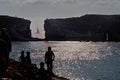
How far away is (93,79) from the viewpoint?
55062 millimetres

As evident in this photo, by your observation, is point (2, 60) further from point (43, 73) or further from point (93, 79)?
point (93, 79)

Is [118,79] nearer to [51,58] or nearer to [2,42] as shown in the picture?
[51,58]

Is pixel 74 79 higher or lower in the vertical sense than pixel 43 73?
lower

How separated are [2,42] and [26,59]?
26.4 metres

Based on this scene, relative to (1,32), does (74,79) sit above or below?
below

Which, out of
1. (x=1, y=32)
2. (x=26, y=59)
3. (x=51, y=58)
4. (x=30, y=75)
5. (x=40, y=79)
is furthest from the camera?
(x=26, y=59)

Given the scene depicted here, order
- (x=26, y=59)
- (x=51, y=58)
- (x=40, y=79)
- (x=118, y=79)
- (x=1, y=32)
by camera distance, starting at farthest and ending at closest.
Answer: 1. (x=118, y=79)
2. (x=26, y=59)
3. (x=51, y=58)
4. (x=40, y=79)
5. (x=1, y=32)

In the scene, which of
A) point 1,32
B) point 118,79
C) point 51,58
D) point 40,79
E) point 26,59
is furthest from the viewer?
point 118,79

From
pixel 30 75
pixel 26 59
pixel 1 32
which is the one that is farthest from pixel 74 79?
pixel 1 32

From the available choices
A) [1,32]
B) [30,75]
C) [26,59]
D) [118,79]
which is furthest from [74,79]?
[1,32]

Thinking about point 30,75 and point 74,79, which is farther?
point 74,79

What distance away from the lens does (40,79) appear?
22.0 meters

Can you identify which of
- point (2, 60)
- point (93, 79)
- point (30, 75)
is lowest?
point (93, 79)

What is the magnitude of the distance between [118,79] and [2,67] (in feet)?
125
